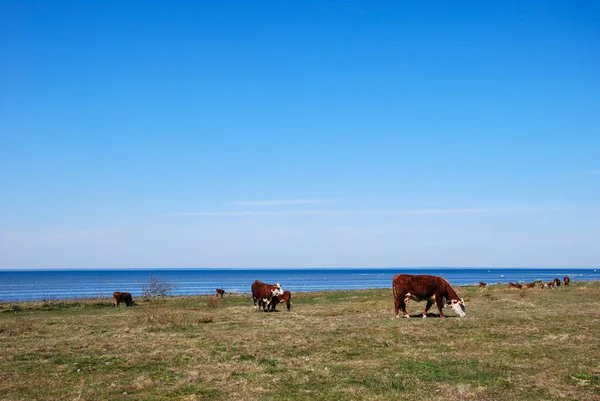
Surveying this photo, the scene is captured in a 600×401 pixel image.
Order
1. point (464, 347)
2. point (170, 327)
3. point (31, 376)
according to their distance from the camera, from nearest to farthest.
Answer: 1. point (31, 376)
2. point (464, 347)
3. point (170, 327)

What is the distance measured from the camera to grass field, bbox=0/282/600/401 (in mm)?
12766

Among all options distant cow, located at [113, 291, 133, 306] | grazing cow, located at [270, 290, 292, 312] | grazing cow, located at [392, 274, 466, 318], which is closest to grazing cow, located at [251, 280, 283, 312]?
grazing cow, located at [270, 290, 292, 312]

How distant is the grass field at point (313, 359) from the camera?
41.9 ft

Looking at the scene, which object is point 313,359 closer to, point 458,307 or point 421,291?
point 421,291

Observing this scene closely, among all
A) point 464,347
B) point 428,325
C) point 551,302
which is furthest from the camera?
point 551,302

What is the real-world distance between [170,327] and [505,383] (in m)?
16.6

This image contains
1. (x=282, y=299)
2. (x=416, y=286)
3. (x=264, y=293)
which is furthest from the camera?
(x=282, y=299)

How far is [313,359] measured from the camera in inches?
645

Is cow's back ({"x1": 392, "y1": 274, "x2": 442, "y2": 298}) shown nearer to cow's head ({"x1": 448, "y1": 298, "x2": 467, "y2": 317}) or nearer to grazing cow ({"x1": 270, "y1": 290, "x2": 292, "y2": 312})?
cow's head ({"x1": 448, "y1": 298, "x2": 467, "y2": 317})

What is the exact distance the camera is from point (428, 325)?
75.2 ft

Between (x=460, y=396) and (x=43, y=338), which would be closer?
(x=460, y=396)

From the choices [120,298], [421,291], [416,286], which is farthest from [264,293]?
[120,298]

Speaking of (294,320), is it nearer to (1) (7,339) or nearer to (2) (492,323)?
(2) (492,323)

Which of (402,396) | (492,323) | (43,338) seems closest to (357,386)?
(402,396)
